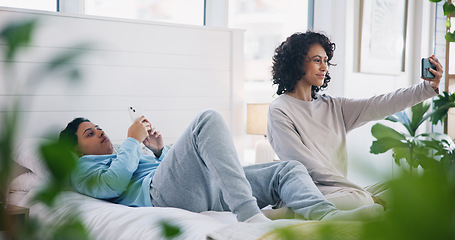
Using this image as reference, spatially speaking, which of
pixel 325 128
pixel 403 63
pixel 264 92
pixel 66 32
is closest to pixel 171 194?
pixel 325 128

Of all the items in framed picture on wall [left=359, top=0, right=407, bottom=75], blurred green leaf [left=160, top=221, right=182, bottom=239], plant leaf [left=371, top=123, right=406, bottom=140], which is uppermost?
framed picture on wall [left=359, top=0, right=407, bottom=75]

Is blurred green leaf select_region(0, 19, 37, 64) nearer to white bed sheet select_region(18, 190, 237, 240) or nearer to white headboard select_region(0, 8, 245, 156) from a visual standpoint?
white bed sheet select_region(18, 190, 237, 240)

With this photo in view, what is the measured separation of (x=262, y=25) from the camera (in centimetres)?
399

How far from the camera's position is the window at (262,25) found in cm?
388

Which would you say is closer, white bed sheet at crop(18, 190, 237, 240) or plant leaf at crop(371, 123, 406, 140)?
white bed sheet at crop(18, 190, 237, 240)

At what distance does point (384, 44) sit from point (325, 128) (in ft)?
7.26

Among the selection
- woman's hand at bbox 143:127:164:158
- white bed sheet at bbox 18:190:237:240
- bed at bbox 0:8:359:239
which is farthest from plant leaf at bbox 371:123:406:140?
white bed sheet at bbox 18:190:237:240

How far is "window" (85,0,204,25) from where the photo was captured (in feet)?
10.7

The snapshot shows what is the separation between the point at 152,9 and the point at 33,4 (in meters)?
0.79

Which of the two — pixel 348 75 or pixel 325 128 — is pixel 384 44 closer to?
pixel 348 75

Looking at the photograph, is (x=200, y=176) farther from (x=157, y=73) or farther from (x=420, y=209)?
(x=420, y=209)

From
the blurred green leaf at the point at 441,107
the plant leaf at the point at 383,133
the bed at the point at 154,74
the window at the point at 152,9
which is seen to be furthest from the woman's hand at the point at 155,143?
the plant leaf at the point at 383,133

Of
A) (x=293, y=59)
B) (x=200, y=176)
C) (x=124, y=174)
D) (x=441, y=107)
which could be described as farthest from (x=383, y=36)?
(x=124, y=174)

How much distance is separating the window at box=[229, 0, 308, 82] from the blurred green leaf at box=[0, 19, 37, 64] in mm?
3674
